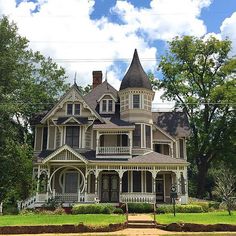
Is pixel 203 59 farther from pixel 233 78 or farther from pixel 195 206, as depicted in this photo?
pixel 195 206

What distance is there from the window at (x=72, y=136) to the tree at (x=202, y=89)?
47.0ft

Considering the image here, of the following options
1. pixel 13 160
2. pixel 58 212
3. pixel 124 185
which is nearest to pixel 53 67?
pixel 13 160

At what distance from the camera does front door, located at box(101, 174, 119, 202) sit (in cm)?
3203

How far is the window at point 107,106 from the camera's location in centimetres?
3550

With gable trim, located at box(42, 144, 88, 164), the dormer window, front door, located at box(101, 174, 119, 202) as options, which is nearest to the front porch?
front door, located at box(101, 174, 119, 202)

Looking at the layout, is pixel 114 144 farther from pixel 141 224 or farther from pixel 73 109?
pixel 141 224

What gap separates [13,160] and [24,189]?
3.07 meters

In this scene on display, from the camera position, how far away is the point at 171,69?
44.9 metres

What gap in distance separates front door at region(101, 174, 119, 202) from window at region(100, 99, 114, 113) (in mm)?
6250

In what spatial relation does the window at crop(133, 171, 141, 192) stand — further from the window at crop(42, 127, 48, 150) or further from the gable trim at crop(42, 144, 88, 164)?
the window at crop(42, 127, 48, 150)

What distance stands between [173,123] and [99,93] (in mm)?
7804

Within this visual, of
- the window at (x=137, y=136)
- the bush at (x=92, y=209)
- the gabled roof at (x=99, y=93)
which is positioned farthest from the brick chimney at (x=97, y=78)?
the bush at (x=92, y=209)

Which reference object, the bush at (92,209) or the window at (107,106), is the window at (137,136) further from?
the bush at (92,209)

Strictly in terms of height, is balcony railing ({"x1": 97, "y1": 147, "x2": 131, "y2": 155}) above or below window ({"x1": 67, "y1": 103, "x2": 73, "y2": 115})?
below
